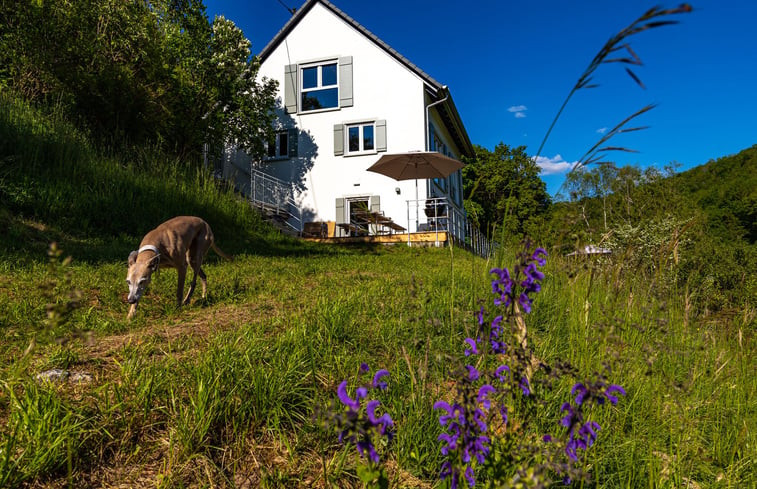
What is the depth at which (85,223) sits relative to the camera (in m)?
8.20

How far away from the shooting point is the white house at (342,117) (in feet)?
56.2

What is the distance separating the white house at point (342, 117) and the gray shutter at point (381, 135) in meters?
0.04

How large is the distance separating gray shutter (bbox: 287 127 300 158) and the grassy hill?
45.7ft

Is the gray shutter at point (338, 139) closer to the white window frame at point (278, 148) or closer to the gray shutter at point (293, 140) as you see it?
the gray shutter at point (293, 140)

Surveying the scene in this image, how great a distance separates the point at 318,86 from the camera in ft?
60.5

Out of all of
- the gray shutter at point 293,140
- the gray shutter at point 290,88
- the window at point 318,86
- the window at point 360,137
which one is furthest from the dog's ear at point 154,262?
the gray shutter at point 290,88

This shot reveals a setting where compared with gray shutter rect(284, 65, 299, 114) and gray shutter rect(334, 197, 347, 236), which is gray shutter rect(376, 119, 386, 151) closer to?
gray shutter rect(334, 197, 347, 236)

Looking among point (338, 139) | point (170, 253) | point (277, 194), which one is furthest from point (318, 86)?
point (170, 253)

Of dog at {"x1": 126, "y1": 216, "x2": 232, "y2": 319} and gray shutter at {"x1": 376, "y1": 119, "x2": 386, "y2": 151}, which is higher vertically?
gray shutter at {"x1": 376, "y1": 119, "x2": 386, "y2": 151}

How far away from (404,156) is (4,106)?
945 cm

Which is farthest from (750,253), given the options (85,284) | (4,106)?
(4,106)

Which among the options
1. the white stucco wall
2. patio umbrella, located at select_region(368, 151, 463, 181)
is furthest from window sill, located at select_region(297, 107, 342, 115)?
patio umbrella, located at select_region(368, 151, 463, 181)

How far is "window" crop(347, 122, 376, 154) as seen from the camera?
17797mm

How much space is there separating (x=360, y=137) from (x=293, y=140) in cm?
290
